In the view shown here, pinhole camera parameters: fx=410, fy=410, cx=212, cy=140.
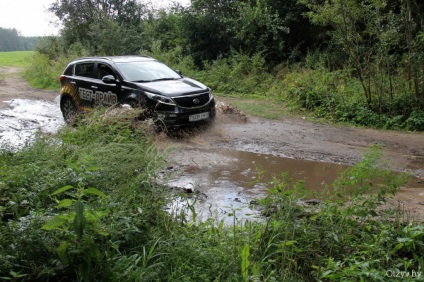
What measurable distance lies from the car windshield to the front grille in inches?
45.3

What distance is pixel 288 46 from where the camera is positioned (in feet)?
64.7

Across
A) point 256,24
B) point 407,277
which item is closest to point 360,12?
point 256,24

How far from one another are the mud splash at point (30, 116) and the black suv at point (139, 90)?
3.17 ft

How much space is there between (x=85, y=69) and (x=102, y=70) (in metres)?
0.81

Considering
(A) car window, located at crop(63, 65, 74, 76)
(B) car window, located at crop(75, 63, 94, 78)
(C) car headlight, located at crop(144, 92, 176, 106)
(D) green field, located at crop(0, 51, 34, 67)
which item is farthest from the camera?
(D) green field, located at crop(0, 51, 34, 67)

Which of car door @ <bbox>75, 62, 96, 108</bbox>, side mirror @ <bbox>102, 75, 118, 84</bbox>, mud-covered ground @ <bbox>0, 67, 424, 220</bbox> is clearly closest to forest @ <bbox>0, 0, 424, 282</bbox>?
mud-covered ground @ <bbox>0, 67, 424, 220</bbox>

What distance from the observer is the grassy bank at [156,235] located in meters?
3.09

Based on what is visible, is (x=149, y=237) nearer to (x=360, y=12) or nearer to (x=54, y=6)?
(x=360, y=12)

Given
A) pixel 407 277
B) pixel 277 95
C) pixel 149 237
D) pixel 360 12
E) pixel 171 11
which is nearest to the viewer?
pixel 407 277

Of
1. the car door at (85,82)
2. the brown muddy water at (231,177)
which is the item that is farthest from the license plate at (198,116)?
the car door at (85,82)

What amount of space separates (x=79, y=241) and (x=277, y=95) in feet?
41.8

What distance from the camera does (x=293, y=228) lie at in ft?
13.6

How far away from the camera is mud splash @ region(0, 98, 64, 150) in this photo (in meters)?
10.7

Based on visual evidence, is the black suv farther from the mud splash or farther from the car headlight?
the mud splash
